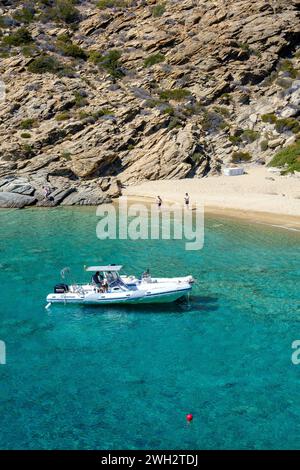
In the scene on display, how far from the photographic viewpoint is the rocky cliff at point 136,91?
55469 millimetres

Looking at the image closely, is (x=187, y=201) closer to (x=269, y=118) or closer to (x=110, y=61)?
(x=269, y=118)

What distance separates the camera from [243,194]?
4791cm

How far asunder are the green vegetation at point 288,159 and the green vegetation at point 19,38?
43513 millimetres

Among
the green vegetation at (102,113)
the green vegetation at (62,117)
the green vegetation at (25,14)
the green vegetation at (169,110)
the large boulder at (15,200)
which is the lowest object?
the large boulder at (15,200)

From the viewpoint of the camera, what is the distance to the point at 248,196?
47.0 m

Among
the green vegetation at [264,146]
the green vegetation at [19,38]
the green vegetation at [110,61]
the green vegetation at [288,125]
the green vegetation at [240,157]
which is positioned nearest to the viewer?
the green vegetation at [240,157]

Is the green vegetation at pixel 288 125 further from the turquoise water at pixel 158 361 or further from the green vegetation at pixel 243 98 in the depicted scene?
the turquoise water at pixel 158 361

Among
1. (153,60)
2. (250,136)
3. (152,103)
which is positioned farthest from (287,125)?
(153,60)

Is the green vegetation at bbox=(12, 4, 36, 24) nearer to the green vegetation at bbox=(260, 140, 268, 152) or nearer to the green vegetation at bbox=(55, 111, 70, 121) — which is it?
the green vegetation at bbox=(55, 111, 70, 121)

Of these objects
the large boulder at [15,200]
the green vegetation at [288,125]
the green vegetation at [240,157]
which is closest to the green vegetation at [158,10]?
the green vegetation at [288,125]

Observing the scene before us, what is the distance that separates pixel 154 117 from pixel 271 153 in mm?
15316

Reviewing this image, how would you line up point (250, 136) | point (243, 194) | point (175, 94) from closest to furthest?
point (243, 194) → point (250, 136) → point (175, 94)

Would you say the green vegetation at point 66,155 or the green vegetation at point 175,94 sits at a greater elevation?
the green vegetation at point 175,94

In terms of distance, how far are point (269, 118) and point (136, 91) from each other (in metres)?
18.6
